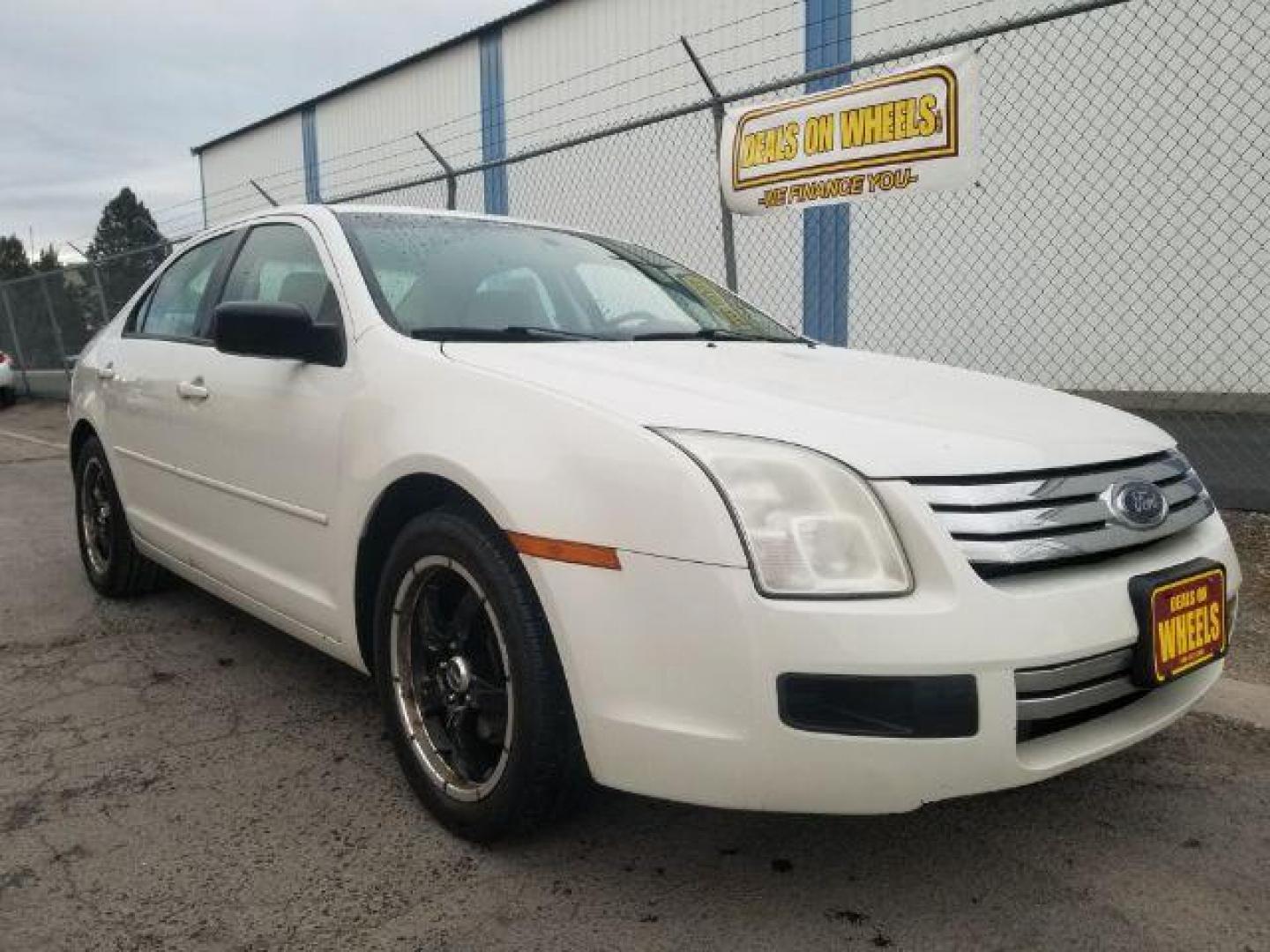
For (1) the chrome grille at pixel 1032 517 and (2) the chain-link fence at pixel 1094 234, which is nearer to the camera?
(1) the chrome grille at pixel 1032 517

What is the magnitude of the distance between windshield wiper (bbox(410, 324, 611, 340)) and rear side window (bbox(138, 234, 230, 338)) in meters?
1.35

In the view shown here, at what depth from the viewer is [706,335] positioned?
2926 millimetres

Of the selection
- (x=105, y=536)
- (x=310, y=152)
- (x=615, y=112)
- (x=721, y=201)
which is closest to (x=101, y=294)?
(x=615, y=112)

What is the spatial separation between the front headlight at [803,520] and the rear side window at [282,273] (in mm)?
1387

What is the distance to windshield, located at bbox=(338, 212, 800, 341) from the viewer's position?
2.65 m

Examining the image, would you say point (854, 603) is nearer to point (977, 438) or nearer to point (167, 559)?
point (977, 438)

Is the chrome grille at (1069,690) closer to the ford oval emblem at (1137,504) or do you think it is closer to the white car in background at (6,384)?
the ford oval emblem at (1137,504)

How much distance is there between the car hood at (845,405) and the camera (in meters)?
1.87

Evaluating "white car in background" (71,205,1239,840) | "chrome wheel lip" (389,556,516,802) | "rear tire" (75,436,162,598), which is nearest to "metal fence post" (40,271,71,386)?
"rear tire" (75,436,162,598)

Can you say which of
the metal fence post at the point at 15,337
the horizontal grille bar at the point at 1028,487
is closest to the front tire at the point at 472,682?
the horizontal grille bar at the point at 1028,487

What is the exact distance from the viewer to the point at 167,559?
3.60 meters

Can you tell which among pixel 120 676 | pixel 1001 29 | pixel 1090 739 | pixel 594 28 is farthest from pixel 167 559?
pixel 594 28

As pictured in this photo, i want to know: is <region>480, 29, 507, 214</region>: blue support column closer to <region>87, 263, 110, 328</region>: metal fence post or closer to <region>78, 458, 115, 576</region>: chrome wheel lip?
<region>87, 263, 110, 328</region>: metal fence post

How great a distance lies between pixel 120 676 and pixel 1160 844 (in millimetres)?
3056
